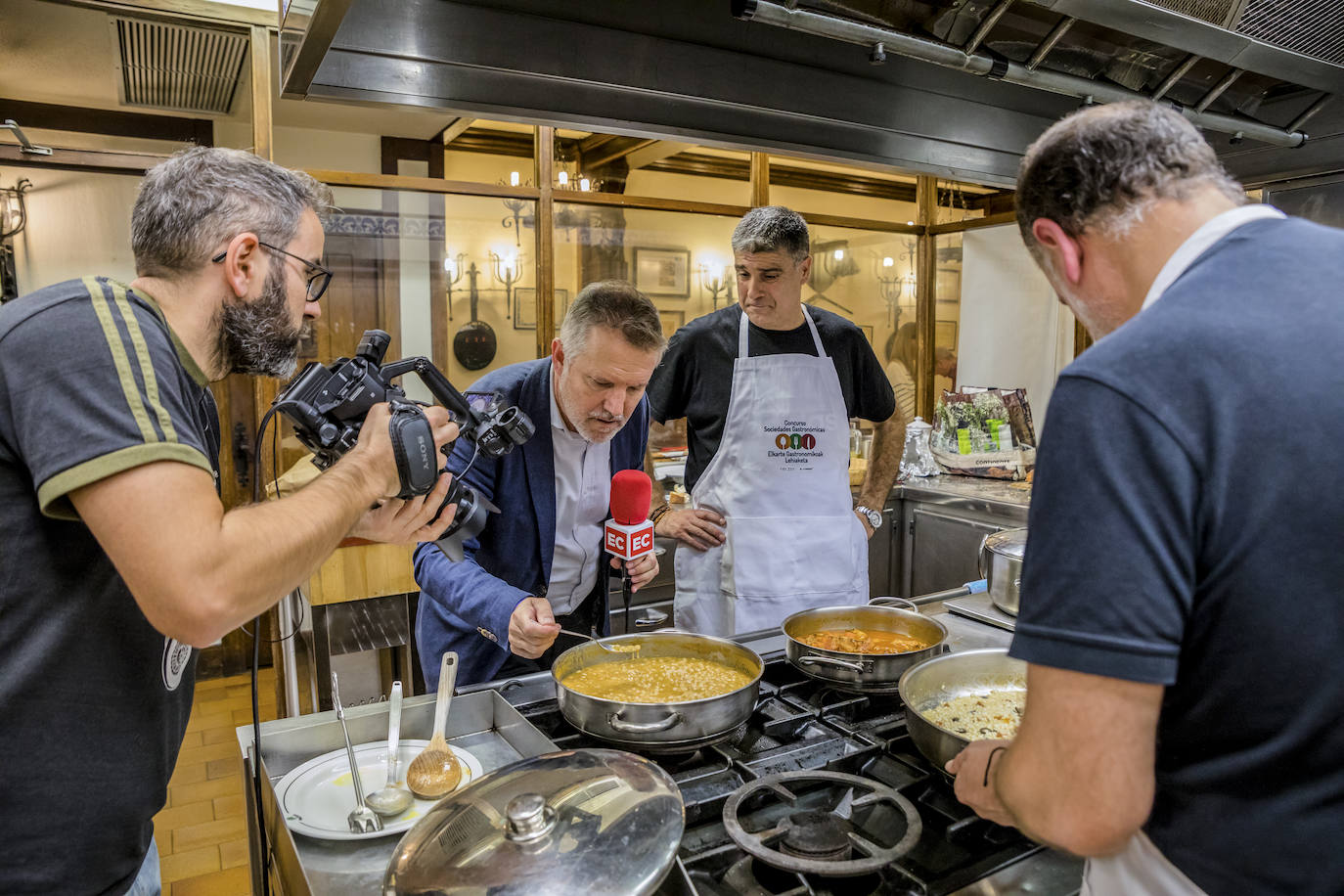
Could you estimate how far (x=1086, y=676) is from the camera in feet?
2.36

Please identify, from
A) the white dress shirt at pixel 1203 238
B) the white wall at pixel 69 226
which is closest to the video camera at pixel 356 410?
the white dress shirt at pixel 1203 238

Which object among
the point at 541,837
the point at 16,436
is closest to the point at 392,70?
the point at 16,436

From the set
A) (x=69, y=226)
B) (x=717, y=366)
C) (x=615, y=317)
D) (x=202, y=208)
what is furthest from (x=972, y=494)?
(x=69, y=226)

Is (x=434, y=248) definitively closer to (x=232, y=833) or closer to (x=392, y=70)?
(x=232, y=833)

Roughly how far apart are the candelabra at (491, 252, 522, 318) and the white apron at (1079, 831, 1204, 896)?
12.3 ft

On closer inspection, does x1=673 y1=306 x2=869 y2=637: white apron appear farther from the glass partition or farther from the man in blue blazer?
the glass partition

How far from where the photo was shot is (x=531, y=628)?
5.04ft

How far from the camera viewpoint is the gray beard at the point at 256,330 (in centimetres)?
118

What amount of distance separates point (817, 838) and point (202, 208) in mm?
1124

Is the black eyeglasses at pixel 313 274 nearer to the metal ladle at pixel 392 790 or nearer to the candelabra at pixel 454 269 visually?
the metal ladle at pixel 392 790

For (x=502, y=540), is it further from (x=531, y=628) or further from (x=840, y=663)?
(x=840, y=663)

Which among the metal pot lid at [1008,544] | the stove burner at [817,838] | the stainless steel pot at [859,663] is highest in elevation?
the metal pot lid at [1008,544]

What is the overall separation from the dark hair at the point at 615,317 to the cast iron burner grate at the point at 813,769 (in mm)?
743

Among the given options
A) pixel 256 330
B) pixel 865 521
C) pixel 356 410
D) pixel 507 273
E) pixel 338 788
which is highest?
pixel 507 273
